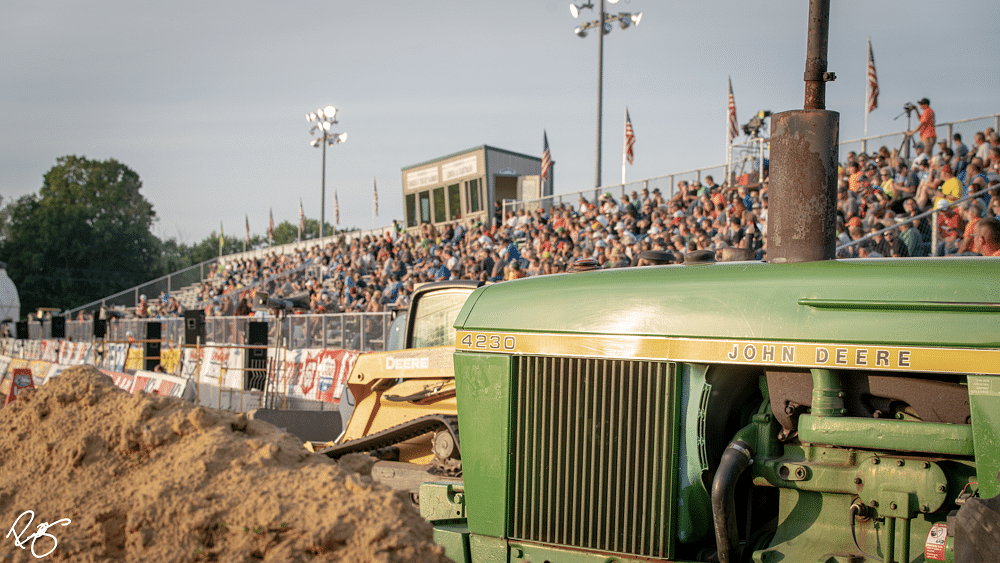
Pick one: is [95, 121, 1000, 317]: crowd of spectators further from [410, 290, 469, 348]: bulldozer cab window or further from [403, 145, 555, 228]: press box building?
[403, 145, 555, 228]: press box building

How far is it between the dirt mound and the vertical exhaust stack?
191 centimetres

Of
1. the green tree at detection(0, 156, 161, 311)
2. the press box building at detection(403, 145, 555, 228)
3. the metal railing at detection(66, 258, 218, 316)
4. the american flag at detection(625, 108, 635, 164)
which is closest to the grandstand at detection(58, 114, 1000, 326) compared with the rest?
A: the press box building at detection(403, 145, 555, 228)

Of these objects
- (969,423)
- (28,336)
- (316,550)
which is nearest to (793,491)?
(969,423)

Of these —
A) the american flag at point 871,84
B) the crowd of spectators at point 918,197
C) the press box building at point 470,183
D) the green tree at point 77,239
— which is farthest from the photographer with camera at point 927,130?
the green tree at point 77,239

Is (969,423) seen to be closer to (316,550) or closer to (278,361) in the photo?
(316,550)

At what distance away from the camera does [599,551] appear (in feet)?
11.6

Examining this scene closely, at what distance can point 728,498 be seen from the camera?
327cm

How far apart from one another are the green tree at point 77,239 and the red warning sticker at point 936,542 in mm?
70462

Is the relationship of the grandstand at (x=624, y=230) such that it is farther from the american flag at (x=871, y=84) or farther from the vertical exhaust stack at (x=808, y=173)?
the american flag at (x=871, y=84)

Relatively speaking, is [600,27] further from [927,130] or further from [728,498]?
[728,498]

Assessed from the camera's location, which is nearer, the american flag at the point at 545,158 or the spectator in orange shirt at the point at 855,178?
the spectator in orange shirt at the point at 855,178

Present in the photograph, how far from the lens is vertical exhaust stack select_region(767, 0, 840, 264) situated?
3.46 m

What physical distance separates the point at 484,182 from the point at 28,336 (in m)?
20.8

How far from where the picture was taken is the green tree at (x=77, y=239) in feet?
211
